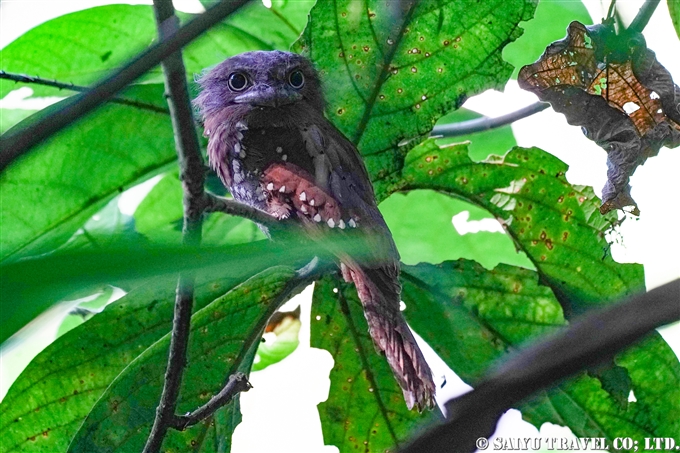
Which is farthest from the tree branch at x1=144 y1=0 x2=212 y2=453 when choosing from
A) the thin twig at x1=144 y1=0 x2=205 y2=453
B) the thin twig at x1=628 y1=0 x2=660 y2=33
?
the thin twig at x1=628 y1=0 x2=660 y2=33

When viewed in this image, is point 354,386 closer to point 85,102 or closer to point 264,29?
point 264,29

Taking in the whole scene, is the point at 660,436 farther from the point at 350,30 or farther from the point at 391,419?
the point at 350,30

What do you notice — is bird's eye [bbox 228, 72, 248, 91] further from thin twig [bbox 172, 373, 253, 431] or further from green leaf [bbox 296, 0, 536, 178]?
thin twig [bbox 172, 373, 253, 431]

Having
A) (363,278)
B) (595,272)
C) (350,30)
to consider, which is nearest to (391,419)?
(363,278)

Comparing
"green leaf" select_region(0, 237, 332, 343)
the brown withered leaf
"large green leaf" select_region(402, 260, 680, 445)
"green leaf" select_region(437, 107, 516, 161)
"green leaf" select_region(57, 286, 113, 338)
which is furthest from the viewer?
"green leaf" select_region(437, 107, 516, 161)

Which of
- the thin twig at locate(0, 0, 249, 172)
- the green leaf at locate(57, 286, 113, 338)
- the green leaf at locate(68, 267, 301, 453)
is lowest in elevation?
the thin twig at locate(0, 0, 249, 172)

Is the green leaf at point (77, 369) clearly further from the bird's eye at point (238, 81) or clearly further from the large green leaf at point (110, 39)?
the large green leaf at point (110, 39)

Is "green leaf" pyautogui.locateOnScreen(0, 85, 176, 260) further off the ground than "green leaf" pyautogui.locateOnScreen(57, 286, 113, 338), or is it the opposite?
"green leaf" pyautogui.locateOnScreen(0, 85, 176, 260)
